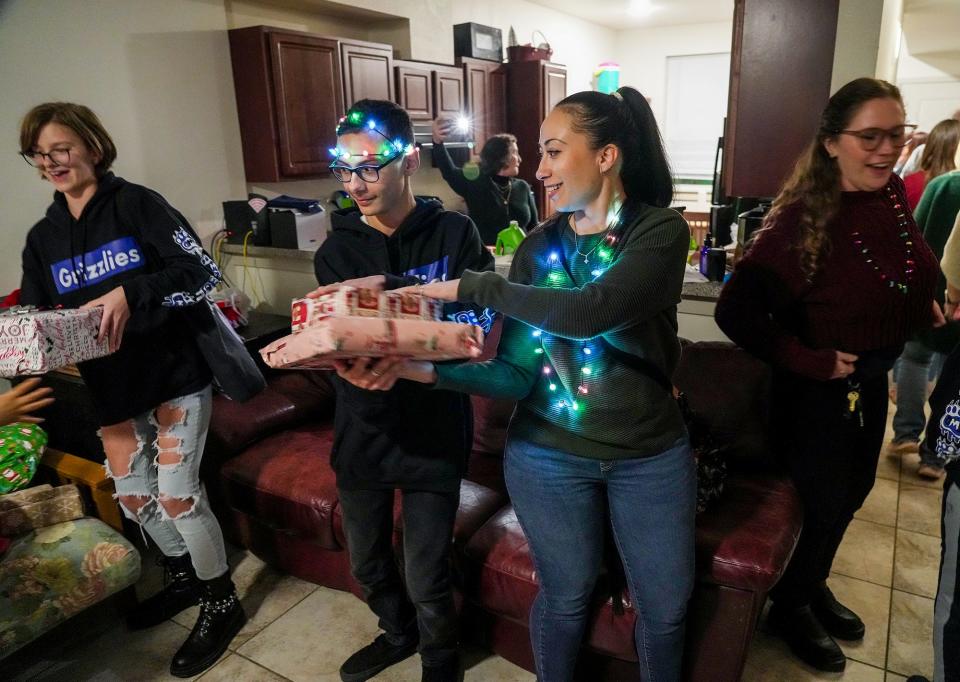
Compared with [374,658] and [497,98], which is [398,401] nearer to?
[374,658]

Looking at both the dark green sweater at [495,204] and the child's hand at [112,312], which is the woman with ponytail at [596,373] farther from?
the dark green sweater at [495,204]

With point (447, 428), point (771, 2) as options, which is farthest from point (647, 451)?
point (771, 2)

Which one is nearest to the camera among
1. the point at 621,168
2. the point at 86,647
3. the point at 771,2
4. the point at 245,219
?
the point at 621,168

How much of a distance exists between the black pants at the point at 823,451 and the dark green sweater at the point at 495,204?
7.89 feet

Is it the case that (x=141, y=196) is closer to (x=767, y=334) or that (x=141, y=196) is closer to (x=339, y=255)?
(x=339, y=255)

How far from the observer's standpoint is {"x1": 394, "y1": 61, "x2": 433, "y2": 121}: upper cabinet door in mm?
4105

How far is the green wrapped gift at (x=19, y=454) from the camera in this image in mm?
2084

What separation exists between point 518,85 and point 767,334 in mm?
4151

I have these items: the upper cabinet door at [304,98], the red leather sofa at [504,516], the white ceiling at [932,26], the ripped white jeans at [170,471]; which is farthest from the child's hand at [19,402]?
the white ceiling at [932,26]

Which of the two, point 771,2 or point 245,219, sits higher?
point 771,2

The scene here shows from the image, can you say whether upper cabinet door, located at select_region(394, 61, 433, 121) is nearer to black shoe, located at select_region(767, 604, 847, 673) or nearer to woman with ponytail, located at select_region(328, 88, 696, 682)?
woman with ponytail, located at select_region(328, 88, 696, 682)

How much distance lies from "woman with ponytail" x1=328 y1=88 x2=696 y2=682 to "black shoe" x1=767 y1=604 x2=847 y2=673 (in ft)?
2.22

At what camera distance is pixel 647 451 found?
1.20 m

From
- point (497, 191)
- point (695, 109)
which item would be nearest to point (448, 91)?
point (497, 191)
